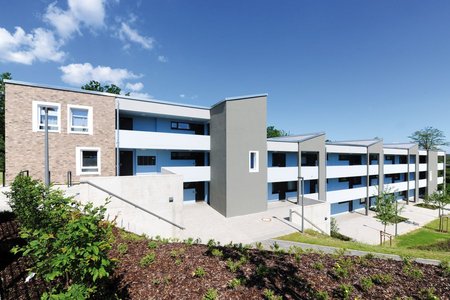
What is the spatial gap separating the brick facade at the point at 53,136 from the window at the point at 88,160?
0.24m

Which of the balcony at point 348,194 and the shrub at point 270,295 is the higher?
the shrub at point 270,295

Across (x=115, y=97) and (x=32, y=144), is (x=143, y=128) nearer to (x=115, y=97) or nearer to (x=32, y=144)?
(x=115, y=97)

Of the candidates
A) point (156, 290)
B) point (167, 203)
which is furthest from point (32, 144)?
point (156, 290)

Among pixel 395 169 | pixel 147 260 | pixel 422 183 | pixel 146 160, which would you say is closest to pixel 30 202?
pixel 147 260

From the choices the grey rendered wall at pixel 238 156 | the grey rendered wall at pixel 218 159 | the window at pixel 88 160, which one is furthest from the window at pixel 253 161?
the window at pixel 88 160

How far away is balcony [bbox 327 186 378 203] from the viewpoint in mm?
23297

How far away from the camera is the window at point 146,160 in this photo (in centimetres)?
1722

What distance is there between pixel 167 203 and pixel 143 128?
8419 mm

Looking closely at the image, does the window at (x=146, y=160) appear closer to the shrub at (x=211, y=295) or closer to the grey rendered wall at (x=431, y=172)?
the shrub at (x=211, y=295)

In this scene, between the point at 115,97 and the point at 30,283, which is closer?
the point at 30,283

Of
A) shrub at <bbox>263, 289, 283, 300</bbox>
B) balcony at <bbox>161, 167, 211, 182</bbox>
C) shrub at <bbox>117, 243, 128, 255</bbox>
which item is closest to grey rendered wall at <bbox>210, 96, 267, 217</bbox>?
balcony at <bbox>161, 167, 211, 182</bbox>

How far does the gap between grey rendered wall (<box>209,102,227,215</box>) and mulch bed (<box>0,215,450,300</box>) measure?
9.70 meters

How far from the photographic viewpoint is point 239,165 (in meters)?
16.4

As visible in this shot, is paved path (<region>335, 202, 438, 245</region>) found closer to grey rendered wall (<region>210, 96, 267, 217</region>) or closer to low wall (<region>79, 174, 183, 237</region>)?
grey rendered wall (<region>210, 96, 267, 217</region>)
